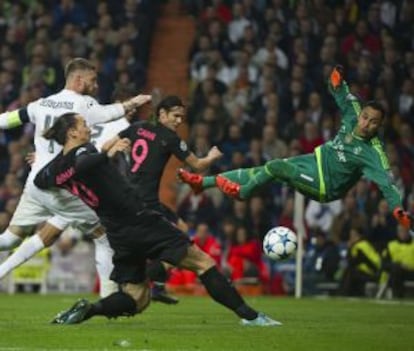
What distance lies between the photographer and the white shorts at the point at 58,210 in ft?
47.6


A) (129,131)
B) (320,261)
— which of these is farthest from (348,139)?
(320,261)

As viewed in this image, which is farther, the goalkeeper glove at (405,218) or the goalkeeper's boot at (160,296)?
the goalkeeper's boot at (160,296)

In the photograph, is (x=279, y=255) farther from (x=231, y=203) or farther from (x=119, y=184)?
(x=231, y=203)

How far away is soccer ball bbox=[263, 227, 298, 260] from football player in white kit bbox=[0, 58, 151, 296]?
159cm

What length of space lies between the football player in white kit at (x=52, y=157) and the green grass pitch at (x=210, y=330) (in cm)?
74

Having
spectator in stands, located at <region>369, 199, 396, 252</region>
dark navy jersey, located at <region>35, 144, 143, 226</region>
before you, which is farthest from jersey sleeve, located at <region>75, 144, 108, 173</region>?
spectator in stands, located at <region>369, 199, 396, 252</region>

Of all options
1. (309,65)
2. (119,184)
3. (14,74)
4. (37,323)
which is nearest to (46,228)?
(37,323)

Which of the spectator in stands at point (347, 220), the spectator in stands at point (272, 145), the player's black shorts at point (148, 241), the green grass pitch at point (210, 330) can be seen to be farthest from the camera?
the spectator in stands at point (272, 145)

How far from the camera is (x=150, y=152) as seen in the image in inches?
566

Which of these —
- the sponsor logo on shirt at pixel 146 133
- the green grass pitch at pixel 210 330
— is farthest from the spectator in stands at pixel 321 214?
the sponsor logo on shirt at pixel 146 133

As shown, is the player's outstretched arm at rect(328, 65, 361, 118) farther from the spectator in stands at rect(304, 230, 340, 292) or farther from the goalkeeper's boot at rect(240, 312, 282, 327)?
the spectator in stands at rect(304, 230, 340, 292)

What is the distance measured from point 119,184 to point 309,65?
1277cm

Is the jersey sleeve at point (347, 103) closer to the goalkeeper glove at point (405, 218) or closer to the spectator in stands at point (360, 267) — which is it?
the goalkeeper glove at point (405, 218)

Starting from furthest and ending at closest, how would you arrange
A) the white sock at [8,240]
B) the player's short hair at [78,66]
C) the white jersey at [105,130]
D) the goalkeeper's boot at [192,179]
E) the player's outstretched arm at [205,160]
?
1. the white jersey at [105,130]
2. the white sock at [8,240]
3. the goalkeeper's boot at [192,179]
4. the player's short hair at [78,66]
5. the player's outstretched arm at [205,160]
